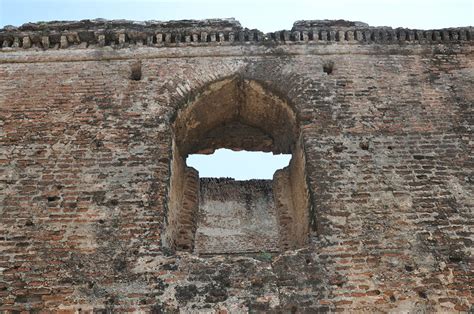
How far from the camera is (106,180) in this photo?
19.2 feet

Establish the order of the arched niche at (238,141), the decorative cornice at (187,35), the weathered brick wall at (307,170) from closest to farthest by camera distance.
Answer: the weathered brick wall at (307,170) → the arched niche at (238,141) → the decorative cornice at (187,35)

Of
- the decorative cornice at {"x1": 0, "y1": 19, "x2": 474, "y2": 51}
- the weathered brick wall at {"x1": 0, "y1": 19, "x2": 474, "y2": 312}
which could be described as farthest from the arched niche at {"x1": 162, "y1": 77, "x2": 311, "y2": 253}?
the decorative cornice at {"x1": 0, "y1": 19, "x2": 474, "y2": 51}

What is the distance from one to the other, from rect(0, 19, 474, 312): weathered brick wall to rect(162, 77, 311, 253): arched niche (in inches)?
10.1

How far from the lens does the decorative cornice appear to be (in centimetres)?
771

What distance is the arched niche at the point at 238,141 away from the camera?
659 cm

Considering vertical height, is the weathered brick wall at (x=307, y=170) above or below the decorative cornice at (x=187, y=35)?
below

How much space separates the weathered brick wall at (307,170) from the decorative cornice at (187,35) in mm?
124

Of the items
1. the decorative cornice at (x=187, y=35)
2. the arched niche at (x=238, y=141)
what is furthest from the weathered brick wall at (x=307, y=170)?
the arched niche at (x=238, y=141)

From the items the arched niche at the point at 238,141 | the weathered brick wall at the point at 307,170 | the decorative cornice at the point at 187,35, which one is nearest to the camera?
the weathered brick wall at the point at 307,170

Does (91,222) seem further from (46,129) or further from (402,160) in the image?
(402,160)

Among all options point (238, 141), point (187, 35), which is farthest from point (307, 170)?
point (187, 35)

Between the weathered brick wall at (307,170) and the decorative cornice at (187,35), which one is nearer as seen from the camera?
the weathered brick wall at (307,170)

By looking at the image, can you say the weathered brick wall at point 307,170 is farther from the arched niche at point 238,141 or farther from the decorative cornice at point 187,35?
the arched niche at point 238,141

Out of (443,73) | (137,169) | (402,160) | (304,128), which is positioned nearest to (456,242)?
(402,160)
